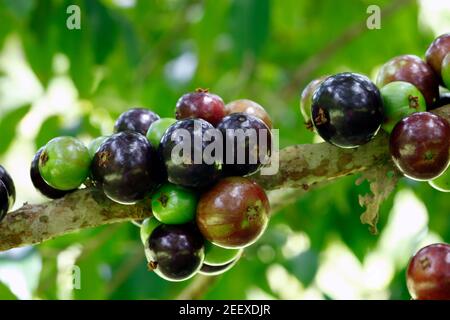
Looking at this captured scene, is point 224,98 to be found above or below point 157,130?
below

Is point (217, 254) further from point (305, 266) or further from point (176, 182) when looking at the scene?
point (305, 266)

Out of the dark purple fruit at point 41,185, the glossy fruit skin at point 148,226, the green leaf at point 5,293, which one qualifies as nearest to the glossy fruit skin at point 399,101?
the glossy fruit skin at point 148,226

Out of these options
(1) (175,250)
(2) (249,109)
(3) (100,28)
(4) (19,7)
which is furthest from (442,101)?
(3) (100,28)

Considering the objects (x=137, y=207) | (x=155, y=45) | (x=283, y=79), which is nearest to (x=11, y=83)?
(x=155, y=45)

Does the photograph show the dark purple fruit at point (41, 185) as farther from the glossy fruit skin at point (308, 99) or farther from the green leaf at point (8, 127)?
the green leaf at point (8, 127)

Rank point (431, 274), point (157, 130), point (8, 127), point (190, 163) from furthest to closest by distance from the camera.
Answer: point (8, 127) < point (157, 130) < point (190, 163) < point (431, 274)

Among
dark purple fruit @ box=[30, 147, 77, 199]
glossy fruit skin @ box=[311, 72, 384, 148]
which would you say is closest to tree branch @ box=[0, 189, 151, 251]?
dark purple fruit @ box=[30, 147, 77, 199]
